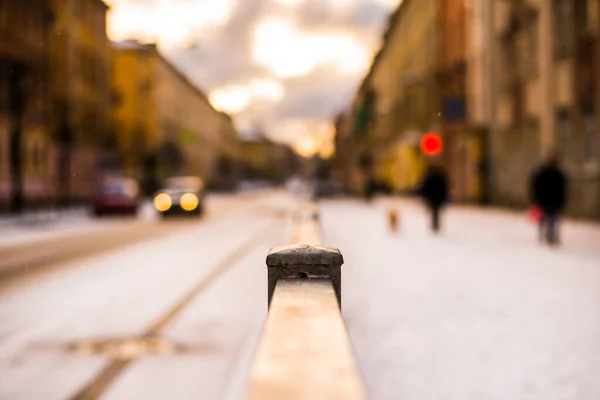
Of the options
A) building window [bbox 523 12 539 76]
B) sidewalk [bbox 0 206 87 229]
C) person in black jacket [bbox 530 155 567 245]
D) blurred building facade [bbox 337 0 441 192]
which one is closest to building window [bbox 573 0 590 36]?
building window [bbox 523 12 539 76]

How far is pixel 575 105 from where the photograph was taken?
874 inches

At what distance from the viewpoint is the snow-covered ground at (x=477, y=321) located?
5.12m

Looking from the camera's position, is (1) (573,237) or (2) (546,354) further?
(1) (573,237)

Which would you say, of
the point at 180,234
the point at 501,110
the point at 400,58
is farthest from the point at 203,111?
the point at 180,234

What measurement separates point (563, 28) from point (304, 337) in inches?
925

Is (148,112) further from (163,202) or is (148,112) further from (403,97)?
(163,202)

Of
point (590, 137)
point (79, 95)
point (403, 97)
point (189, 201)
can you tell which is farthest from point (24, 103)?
point (403, 97)

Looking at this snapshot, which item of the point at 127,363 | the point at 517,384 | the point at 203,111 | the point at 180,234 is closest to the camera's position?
the point at 517,384

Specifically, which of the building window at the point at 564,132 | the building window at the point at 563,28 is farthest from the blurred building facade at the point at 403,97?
the building window at the point at 563,28

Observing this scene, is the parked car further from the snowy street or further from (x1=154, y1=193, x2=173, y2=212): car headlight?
the snowy street

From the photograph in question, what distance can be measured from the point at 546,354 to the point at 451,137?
34.0 m

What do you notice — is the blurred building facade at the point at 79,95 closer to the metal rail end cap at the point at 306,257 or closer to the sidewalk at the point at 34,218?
the sidewalk at the point at 34,218

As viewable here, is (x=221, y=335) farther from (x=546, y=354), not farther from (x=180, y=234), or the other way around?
(x=180, y=234)

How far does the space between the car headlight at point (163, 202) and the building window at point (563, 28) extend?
15.4 metres
